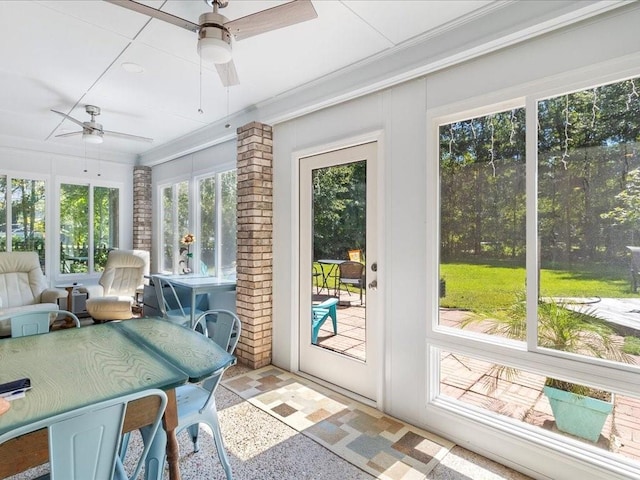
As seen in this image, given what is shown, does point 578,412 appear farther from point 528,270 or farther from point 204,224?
point 204,224

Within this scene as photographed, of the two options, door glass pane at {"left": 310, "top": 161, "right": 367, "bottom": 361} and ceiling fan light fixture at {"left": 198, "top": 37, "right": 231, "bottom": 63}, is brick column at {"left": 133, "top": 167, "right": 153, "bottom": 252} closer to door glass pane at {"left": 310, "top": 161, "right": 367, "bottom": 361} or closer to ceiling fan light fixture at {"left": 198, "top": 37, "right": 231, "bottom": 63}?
door glass pane at {"left": 310, "top": 161, "right": 367, "bottom": 361}

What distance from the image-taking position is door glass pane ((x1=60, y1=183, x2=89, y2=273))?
5.37 m

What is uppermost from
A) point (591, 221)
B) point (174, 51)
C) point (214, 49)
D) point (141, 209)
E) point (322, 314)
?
point (174, 51)

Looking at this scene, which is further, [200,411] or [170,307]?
[170,307]

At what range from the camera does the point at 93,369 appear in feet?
5.10

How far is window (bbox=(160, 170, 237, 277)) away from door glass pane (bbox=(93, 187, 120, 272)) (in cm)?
87

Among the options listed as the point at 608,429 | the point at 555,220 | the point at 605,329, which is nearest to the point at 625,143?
the point at 555,220

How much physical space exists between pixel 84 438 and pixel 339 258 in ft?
7.43

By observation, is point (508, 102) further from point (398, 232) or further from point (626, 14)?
point (398, 232)

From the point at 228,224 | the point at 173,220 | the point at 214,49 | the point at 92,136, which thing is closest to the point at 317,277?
the point at 228,224

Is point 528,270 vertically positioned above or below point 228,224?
below

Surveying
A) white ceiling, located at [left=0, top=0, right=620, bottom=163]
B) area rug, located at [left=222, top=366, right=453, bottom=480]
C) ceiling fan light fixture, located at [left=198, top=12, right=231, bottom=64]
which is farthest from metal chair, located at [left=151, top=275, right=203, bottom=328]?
ceiling fan light fixture, located at [left=198, top=12, right=231, bottom=64]

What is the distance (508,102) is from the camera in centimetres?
216

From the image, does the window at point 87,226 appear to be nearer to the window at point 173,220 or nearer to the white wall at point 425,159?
the window at point 173,220
